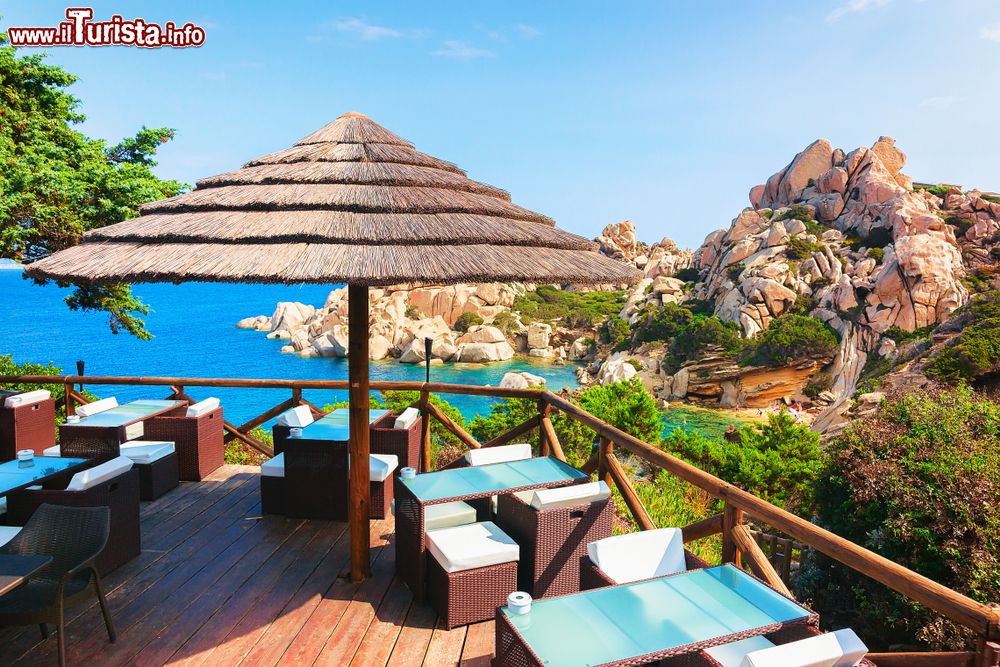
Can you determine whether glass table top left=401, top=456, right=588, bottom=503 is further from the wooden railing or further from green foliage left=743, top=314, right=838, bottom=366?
green foliage left=743, top=314, right=838, bottom=366

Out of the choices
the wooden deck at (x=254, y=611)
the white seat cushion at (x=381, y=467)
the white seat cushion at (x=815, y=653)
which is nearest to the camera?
the white seat cushion at (x=815, y=653)

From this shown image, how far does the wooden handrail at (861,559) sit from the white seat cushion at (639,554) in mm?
391

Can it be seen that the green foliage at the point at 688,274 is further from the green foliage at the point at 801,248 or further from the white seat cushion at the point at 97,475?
the white seat cushion at the point at 97,475

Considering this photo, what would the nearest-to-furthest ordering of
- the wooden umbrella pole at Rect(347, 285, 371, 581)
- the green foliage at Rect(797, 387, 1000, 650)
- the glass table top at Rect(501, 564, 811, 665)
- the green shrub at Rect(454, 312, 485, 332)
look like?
the glass table top at Rect(501, 564, 811, 665) < the wooden umbrella pole at Rect(347, 285, 371, 581) < the green foliage at Rect(797, 387, 1000, 650) < the green shrub at Rect(454, 312, 485, 332)

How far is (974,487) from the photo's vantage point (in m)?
5.01

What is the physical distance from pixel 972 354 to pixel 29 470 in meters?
16.7

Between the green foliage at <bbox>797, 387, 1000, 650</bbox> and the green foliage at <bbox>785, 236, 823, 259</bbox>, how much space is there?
38.1m

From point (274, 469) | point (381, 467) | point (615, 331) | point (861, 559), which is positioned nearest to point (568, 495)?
point (861, 559)

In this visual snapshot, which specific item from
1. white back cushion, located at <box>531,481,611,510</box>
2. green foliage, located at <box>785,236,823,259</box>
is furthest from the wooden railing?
green foliage, located at <box>785,236,823,259</box>

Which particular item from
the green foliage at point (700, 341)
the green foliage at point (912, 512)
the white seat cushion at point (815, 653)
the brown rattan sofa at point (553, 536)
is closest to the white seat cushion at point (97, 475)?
the brown rattan sofa at point (553, 536)

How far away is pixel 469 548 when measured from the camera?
3.20m

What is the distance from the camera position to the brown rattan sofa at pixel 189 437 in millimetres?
5473

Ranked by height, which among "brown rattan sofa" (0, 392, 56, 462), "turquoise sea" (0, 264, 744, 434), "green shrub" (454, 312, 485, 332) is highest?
"brown rattan sofa" (0, 392, 56, 462)

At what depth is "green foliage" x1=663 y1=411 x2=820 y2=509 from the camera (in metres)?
11.1
